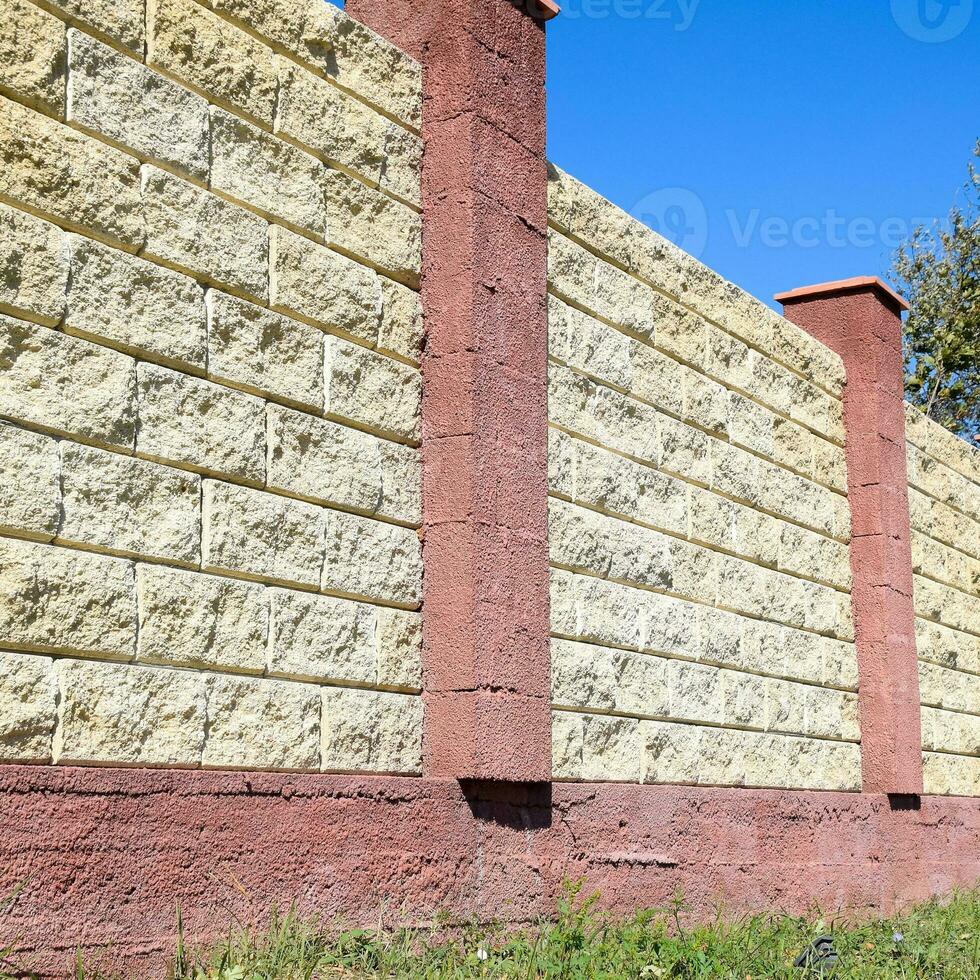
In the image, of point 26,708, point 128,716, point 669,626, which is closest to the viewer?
point 26,708

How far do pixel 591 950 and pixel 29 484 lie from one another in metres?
2.79

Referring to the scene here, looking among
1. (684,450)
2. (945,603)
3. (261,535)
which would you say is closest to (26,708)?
(261,535)

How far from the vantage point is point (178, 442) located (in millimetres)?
4195

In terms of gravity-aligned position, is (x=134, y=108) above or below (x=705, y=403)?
below

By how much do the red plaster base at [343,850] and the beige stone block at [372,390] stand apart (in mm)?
1287

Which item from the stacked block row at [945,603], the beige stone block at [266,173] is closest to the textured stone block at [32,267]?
the beige stone block at [266,173]

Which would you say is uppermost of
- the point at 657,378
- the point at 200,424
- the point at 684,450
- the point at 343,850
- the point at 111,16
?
A: the point at 111,16

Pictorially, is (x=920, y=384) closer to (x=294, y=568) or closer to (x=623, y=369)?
(x=623, y=369)

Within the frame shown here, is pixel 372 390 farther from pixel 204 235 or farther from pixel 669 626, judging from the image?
pixel 669 626

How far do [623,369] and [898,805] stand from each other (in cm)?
387

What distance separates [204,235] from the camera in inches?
173

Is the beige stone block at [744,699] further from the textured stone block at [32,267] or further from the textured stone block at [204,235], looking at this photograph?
the textured stone block at [32,267]

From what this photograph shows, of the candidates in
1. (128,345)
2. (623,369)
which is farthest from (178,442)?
(623,369)

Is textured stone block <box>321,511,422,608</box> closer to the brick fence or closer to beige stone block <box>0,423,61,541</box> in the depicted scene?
the brick fence
